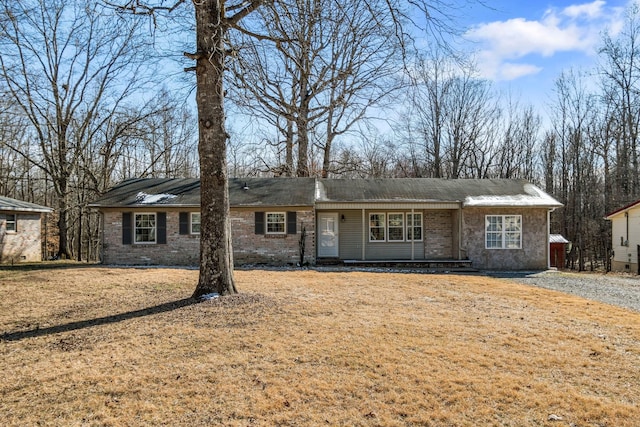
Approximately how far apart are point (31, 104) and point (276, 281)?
17856 millimetres

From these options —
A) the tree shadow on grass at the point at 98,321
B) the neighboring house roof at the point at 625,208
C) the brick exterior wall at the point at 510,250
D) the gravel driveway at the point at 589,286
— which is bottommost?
the gravel driveway at the point at 589,286

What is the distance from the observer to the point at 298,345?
16.4 feet

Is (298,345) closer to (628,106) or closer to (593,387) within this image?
(593,387)

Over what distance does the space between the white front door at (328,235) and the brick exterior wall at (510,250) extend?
512 cm

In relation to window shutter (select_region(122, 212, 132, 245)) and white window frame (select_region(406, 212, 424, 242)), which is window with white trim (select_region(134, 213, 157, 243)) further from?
white window frame (select_region(406, 212, 424, 242))

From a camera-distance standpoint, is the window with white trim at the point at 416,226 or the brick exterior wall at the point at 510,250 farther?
the window with white trim at the point at 416,226

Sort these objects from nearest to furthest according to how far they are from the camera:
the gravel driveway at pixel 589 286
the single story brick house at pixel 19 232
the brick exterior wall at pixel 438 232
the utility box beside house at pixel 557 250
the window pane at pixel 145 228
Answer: the gravel driveway at pixel 589 286 < the window pane at pixel 145 228 < the brick exterior wall at pixel 438 232 < the single story brick house at pixel 19 232 < the utility box beside house at pixel 557 250

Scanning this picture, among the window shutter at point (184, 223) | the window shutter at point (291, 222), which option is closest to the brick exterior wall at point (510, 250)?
the window shutter at point (291, 222)

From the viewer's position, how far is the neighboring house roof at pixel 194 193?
15.7 metres

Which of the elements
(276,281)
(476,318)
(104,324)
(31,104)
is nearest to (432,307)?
(476,318)

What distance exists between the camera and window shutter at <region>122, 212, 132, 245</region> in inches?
625

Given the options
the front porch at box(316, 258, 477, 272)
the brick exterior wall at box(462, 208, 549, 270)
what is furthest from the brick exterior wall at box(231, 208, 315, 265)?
the brick exterior wall at box(462, 208, 549, 270)

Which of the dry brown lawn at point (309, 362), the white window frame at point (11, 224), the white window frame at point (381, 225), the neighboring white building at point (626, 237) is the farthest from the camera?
the neighboring white building at point (626, 237)

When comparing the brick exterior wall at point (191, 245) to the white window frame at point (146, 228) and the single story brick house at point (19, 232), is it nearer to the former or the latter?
the white window frame at point (146, 228)
